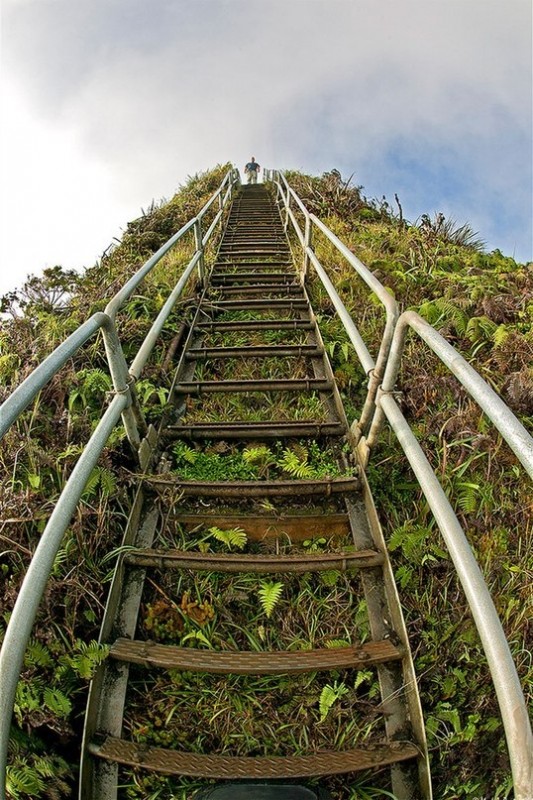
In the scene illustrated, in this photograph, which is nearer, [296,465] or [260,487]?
[260,487]

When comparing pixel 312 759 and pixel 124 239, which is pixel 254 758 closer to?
pixel 312 759

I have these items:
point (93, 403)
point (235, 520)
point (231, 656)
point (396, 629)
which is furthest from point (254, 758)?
point (93, 403)

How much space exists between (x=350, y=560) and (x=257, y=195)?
540 inches

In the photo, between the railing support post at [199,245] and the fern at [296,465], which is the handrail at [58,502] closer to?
the fern at [296,465]

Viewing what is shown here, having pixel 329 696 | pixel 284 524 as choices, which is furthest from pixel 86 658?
pixel 284 524

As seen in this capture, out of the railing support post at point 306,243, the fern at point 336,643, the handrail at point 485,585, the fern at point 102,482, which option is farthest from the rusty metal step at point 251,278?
the fern at point 336,643

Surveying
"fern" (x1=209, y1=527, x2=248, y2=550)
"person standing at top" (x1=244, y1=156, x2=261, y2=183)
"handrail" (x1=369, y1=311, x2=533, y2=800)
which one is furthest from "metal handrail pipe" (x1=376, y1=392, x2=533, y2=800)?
"person standing at top" (x1=244, y1=156, x2=261, y2=183)

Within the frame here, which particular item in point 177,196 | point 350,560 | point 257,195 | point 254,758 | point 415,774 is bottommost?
point 415,774

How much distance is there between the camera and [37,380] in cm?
158

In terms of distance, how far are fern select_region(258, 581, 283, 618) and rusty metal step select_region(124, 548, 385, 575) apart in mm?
70

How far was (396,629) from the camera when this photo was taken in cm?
204

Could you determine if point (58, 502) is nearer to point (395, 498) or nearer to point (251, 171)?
point (395, 498)

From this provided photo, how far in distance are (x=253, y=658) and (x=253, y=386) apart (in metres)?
1.91

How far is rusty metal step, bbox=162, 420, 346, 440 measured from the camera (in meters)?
3.01
